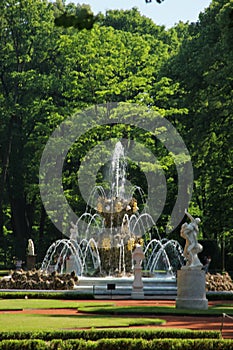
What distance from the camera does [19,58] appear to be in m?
47.9

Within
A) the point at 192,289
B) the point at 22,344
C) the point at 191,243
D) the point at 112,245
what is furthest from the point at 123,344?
the point at 112,245

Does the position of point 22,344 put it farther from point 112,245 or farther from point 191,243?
point 112,245

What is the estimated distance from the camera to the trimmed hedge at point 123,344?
13.0 metres

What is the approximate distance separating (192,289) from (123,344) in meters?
8.98

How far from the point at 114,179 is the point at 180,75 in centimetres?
699

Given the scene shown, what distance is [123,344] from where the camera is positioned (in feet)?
44.5

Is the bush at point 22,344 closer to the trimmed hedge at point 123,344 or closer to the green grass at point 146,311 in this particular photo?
the trimmed hedge at point 123,344

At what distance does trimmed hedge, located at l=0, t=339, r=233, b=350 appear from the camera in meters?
13.0

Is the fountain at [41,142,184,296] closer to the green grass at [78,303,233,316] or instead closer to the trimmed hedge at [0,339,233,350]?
the green grass at [78,303,233,316]

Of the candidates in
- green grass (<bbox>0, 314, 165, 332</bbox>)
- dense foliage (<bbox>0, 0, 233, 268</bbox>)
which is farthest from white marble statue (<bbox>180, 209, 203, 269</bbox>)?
dense foliage (<bbox>0, 0, 233, 268</bbox>)

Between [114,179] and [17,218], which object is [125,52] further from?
[17,218]

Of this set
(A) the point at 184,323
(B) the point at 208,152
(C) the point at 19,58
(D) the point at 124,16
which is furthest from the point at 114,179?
(A) the point at 184,323

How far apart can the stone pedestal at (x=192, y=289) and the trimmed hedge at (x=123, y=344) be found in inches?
345

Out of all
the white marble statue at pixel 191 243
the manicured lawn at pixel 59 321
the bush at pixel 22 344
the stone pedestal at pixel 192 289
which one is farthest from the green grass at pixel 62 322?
the white marble statue at pixel 191 243
